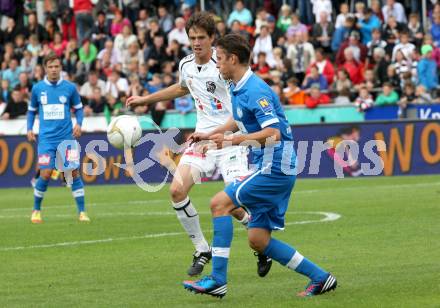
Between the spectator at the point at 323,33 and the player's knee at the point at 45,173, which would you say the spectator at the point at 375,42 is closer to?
the spectator at the point at 323,33

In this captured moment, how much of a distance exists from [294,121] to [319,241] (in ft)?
44.1

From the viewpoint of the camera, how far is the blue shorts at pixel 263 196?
8953 mm

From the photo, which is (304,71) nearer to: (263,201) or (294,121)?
(294,121)

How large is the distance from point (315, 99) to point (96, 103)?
6.07m

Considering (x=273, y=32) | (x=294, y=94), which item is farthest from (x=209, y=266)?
(x=273, y=32)

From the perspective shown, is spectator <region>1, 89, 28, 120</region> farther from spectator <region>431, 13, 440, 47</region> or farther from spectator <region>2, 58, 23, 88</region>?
spectator <region>431, 13, 440, 47</region>

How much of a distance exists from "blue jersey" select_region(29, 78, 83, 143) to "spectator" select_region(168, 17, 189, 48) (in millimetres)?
12786

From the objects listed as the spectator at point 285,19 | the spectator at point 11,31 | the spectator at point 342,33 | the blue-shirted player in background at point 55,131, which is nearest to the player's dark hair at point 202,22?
the blue-shirted player in background at point 55,131

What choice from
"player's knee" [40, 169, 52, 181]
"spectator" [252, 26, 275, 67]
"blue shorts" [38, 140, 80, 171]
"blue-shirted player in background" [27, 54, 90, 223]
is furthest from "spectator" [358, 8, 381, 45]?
"player's knee" [40, 169, 52, 181]

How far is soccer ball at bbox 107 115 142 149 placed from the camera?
12.0 metres

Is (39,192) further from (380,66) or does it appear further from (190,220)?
(380,66)

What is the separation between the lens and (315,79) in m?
27.2

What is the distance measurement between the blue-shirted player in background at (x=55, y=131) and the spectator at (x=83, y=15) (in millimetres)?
15654

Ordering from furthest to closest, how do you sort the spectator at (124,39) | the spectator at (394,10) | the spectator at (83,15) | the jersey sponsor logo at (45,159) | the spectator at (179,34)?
the spectator at (83,15)
the spectator at (124,39)
the spectator at (179,34)
the spectator at (394,10)
the jersey sponsor logo at (45,159)
